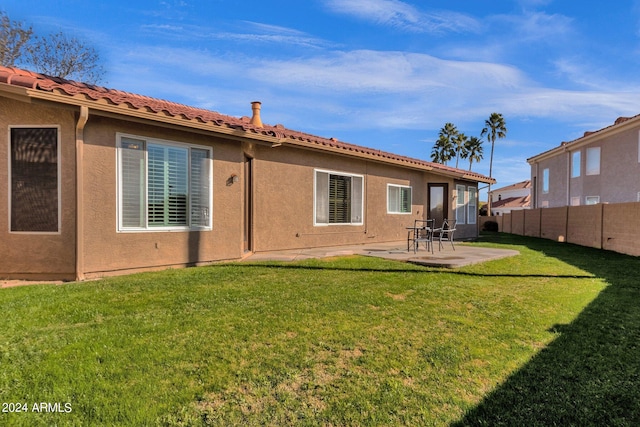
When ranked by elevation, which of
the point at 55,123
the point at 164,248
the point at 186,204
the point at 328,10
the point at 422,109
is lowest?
the point at 164,248

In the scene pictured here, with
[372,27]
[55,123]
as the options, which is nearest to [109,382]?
[55,123]

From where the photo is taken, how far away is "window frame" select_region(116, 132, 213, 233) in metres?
6.78

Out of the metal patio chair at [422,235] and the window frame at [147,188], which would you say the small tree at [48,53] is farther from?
the metal patio chair at [422,235]

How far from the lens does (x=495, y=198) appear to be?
57.2m

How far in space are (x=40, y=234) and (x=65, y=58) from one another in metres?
20.4

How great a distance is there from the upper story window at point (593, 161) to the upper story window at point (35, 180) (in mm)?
25318

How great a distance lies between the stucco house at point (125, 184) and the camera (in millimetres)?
6270

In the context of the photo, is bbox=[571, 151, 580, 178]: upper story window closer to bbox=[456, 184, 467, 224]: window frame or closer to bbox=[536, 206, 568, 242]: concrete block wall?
bbox=[536, 206, 568, 242]: concrete block wall

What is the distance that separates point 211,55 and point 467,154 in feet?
147

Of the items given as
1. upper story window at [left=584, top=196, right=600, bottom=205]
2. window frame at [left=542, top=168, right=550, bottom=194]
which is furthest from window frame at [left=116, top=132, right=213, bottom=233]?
window frame at [left=542, top=168, right=550, bottom=194]

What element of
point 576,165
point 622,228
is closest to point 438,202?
point 622,228

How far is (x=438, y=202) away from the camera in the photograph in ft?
54.2

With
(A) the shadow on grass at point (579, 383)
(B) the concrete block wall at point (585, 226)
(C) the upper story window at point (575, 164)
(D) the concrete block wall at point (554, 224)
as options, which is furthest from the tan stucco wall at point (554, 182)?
(A) the shadow on grass at point (579, 383)

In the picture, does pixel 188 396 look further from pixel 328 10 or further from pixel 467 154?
pixel 467 154
